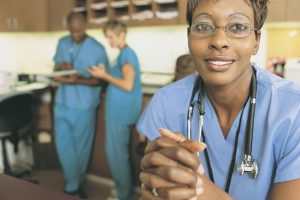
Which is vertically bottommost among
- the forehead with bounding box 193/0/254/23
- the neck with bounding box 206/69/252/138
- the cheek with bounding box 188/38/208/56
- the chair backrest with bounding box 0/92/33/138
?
the chair backrest with bounding box 0/92/33/138

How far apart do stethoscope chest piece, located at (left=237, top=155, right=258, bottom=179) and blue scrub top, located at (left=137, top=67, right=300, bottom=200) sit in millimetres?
12

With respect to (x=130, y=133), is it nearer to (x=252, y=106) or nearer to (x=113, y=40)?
(x=113, y=40)

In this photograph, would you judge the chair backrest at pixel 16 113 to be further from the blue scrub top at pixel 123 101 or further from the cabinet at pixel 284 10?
A: the cabinet at pixel 284 10

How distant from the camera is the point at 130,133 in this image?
268 centimetres

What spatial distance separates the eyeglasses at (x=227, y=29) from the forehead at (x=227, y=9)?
0.7 inches

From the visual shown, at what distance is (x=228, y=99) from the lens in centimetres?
85

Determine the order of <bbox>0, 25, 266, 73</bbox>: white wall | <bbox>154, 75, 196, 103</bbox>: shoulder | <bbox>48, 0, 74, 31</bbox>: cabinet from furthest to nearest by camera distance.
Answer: <bbox>48, 0, 74, 31</bbox>: cabinet, <bbox>0, 25, 266, 73</bbox>: white wall, <bbox>154, 75, 196, 103</bbox>: shoulder

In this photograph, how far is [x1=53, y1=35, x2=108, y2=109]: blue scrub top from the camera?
2.71 metres

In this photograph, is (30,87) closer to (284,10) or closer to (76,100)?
(76,100)

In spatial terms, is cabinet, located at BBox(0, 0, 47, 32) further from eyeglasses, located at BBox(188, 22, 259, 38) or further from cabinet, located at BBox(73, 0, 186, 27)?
eyeglasses, located at BBox(188, 22, 259, 38)

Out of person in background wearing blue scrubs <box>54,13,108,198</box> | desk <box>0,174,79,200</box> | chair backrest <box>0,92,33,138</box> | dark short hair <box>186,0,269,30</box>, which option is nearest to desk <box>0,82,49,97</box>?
chair backrest <box>0,92,33,138</box>

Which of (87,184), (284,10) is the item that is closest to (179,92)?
(284,10)

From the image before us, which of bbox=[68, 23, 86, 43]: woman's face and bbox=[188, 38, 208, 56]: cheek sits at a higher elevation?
bbox=[188, 38, 208, 56]: cheek

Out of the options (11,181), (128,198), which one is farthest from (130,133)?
(11,181)
